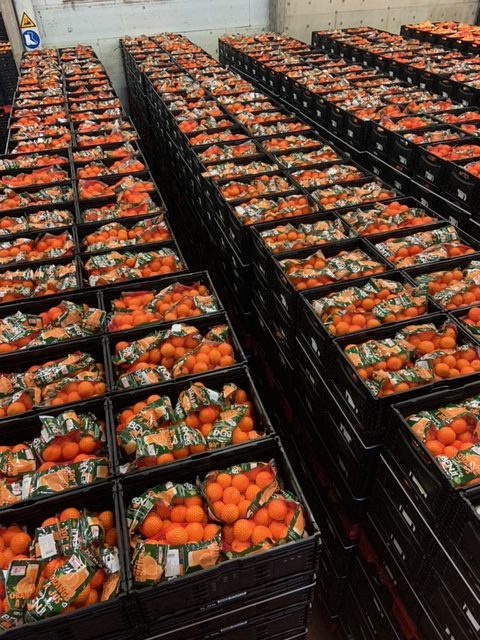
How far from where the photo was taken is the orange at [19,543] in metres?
1.70

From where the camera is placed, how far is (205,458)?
1.89 meters

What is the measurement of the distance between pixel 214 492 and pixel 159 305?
4.33ft

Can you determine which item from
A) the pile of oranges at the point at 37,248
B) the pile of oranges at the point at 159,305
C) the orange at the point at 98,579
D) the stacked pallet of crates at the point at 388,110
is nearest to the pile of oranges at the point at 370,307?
the pile of oranges at the point at 159,305

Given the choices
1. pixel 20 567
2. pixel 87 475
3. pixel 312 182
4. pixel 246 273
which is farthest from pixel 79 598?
pixel 312 182

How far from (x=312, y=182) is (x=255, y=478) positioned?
2787 millimetres

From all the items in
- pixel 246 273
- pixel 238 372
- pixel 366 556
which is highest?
pixel 238 372

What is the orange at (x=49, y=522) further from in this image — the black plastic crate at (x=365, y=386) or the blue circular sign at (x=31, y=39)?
the blue circular sign at (x=31, y=39)

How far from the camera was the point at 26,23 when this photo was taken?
9844mm

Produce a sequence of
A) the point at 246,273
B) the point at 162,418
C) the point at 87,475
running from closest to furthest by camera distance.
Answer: the point at 87,475 → the point at 162,418 → the point at 246,273

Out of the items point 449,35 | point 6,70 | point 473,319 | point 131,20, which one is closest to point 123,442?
point 473,319

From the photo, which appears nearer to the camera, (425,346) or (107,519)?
(107,519)

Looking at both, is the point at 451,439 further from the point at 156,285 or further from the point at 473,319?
the point at 156,285

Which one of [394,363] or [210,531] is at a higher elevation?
[394,363]

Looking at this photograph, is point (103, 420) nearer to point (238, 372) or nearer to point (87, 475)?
point (87, 475)
